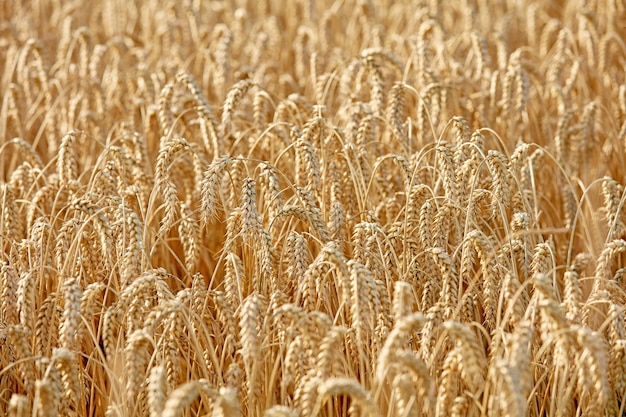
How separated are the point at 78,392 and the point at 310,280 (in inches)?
25.0

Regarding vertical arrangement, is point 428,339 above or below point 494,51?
below

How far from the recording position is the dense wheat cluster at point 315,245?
1961mm

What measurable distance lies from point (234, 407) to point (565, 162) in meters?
2.15

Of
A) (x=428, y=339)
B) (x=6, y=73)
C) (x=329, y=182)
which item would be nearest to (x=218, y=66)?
(x=329, y=182)

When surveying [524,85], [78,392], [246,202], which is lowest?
[78,392]

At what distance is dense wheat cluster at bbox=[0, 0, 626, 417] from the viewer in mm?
1961

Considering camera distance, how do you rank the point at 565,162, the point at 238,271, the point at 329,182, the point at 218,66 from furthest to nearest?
the point at 218,66
the point at 565,162
the point at 329,182
the point at 238,271

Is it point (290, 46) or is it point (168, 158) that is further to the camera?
point (290, 46)

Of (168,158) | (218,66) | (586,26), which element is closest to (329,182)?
(168,158)

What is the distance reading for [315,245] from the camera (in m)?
2.93

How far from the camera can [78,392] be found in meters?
2.05

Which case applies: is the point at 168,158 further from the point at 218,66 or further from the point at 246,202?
the point at 218,66

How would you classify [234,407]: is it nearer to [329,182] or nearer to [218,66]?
[329,182]

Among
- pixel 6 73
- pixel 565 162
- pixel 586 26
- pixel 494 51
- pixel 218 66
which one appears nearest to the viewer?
pixel 565 162
